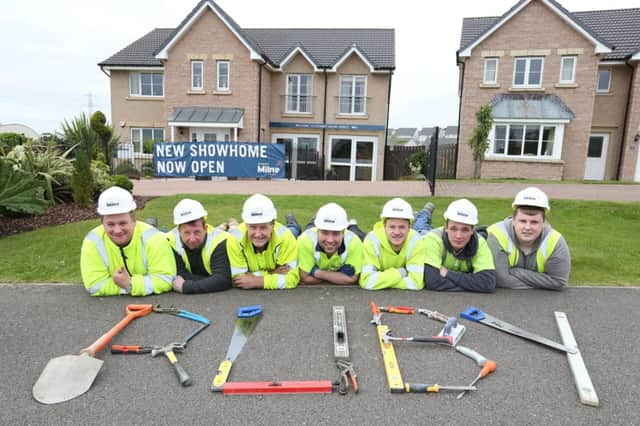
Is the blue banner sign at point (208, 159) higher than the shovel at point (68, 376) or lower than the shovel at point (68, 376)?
higher

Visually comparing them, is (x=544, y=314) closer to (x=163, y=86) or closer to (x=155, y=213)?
(x=155, y=213)

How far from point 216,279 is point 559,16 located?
23.5m

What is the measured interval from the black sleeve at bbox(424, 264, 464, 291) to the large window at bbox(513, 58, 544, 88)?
815 inches

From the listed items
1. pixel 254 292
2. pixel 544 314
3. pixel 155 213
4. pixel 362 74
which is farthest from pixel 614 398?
pixel 362 74

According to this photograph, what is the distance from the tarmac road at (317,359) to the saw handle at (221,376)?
64 mm

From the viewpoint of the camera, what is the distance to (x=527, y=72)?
2214 cm

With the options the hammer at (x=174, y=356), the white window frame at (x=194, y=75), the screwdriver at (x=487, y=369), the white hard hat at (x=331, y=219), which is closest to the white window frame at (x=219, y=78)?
the white window frame at (x=194, y=75)

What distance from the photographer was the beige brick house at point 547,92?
2125 cm

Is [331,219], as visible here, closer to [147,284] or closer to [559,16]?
[147,284]

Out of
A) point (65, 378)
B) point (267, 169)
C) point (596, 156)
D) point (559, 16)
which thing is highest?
point (559, 16)

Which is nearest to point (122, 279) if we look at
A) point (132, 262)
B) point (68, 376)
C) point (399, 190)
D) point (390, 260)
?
point (132, 262)

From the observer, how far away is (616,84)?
74.2ft

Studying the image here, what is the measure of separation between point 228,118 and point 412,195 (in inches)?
513

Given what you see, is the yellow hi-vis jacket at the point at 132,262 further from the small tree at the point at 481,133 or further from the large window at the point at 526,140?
the large window at the point at 526,140
